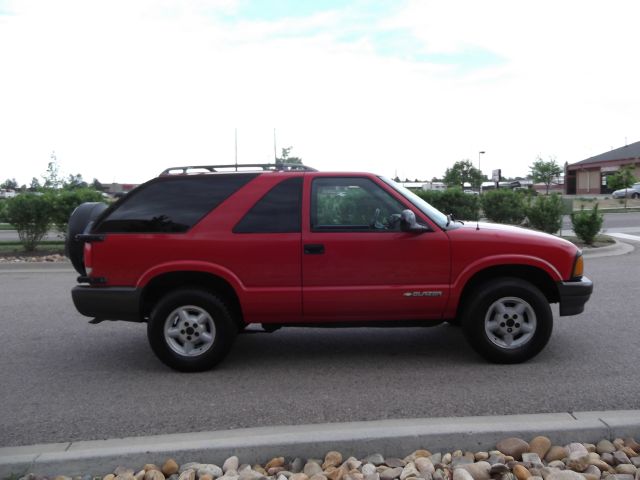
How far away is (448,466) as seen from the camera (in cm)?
360

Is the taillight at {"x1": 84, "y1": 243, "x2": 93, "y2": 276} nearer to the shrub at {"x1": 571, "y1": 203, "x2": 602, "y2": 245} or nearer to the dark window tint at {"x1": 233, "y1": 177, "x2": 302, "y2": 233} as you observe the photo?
the dark window tint at {"x1": 233, "y1": 177, "x2": 302, "y2": 233}

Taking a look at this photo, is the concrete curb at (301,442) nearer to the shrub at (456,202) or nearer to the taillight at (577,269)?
the taillight at (577,269)

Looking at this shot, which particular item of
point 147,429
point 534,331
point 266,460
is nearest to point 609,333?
point 534,331

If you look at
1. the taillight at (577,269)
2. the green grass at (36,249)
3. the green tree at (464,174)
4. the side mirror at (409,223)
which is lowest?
the green grass at (36,249)

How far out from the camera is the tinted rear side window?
5512 mm

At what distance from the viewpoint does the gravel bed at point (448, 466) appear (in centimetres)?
346

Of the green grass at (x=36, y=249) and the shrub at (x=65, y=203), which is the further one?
the green grass at (x=36, y=249)

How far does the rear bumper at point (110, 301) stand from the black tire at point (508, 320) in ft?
9.65

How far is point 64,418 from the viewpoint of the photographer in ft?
14.7

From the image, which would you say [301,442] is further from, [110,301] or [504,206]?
[504,206]

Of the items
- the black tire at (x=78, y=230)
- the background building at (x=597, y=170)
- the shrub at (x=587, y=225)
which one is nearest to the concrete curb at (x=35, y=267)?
the black tire at (x=78, y=230)

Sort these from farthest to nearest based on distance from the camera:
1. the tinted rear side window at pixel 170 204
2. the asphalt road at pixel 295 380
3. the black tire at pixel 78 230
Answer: the black tire at pixel 78 230
the tinted rear side window at pixel 170 204
the asphalt road at pixel 295 380

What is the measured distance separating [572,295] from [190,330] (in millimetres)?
3424

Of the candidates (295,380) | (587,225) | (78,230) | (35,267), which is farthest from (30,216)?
(587,225)
